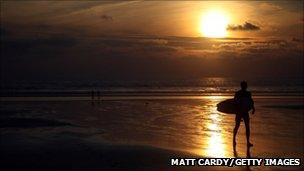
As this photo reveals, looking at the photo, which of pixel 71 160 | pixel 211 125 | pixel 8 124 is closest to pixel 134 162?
pixel 71 160

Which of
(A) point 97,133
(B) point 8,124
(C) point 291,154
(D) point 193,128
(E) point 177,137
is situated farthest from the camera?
(B) point 8,124

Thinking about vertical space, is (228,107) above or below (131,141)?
above

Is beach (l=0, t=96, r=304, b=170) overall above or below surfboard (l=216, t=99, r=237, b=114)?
below

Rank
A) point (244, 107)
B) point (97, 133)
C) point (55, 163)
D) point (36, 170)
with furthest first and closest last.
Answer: point (97, 133)
point (244, 107)
point (55, 163)
point (36, 170)

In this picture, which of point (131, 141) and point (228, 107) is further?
point (228, 107)

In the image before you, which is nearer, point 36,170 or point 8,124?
point 36,170

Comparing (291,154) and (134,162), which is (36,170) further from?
(291,154)

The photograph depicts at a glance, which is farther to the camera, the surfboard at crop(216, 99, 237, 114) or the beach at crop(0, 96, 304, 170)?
the surfboard at crop(216, 99, 237, 114)

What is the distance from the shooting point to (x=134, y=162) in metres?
11.6

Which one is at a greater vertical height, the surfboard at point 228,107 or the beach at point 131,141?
the surfboard at point 228,107

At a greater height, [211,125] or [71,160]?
[211,125]

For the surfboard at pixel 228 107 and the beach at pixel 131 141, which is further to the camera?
the surfboard at pixel 228 107

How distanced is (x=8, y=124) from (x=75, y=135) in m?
5.63

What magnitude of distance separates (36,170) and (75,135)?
6.93 metres
